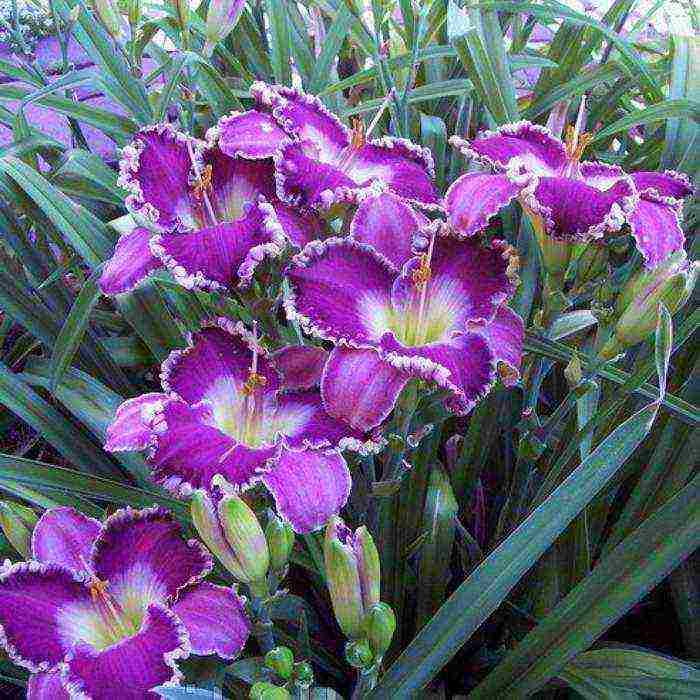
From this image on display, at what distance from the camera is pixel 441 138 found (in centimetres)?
107

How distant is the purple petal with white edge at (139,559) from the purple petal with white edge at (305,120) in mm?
322

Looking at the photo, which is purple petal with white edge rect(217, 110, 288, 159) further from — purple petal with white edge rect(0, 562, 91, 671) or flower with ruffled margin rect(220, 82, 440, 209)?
purple petal with white edge rect(0, 562, 91, 671)

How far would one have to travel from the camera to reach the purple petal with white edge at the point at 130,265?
0.59m

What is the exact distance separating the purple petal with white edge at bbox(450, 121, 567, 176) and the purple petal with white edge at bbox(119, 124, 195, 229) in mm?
219

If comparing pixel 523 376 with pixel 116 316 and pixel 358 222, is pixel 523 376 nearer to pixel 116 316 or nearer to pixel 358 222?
pixel 358 222

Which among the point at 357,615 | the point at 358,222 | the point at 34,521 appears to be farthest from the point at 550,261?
the point at 34,521

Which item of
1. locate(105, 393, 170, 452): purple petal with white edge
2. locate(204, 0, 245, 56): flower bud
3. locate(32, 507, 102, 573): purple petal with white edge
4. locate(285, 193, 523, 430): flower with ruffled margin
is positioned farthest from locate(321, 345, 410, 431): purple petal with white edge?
locate(204, 0, 245, 56): flower bud

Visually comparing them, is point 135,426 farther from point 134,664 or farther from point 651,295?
point 651,295

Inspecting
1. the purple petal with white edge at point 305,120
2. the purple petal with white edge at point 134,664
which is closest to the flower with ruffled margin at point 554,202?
the purple petal with white edge at point 305,120

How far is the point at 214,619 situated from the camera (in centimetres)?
56

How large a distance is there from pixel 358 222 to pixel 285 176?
2.5 inches

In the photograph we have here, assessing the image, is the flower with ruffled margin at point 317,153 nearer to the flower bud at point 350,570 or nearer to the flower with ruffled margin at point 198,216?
the flower with ruffled margin at point 198,216

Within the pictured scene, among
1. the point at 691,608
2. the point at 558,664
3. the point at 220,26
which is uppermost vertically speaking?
the point at 220,26

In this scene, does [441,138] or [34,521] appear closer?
[34,521]
